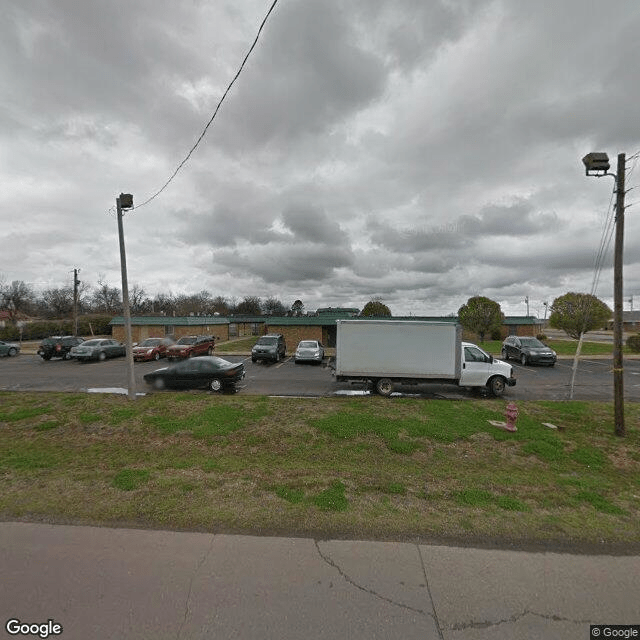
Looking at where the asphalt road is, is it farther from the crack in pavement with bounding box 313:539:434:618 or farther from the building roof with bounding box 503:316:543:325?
the building roof with bounding box 503:316:543:325

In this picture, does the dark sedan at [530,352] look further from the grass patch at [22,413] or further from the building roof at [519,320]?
the grass patch at [22,413]

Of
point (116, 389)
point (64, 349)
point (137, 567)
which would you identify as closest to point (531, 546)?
point (137, 567)

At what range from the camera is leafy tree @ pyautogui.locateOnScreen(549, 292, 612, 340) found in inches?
1280

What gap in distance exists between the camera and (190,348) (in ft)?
69.6

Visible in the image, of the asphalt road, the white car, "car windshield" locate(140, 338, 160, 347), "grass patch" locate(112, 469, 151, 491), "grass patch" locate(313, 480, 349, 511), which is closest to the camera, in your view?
"grass patch" locate(313, 480, 349, 511)

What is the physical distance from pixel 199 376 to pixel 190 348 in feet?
35.6

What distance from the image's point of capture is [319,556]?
3051mm

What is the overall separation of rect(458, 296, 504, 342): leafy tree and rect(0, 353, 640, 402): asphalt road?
14671mm

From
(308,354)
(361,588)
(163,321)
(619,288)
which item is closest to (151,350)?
(308,354)

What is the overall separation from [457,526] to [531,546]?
696 mm

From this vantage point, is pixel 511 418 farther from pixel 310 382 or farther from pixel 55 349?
pixel 55 349

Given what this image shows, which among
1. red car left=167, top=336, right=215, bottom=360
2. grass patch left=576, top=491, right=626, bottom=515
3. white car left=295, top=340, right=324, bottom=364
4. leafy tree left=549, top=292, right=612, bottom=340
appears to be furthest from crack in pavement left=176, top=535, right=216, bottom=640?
leafy tree left=549, top=292, right=612, bottom=340

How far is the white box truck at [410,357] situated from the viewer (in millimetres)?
10977

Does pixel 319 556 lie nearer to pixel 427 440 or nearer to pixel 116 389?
pixel 427 440
